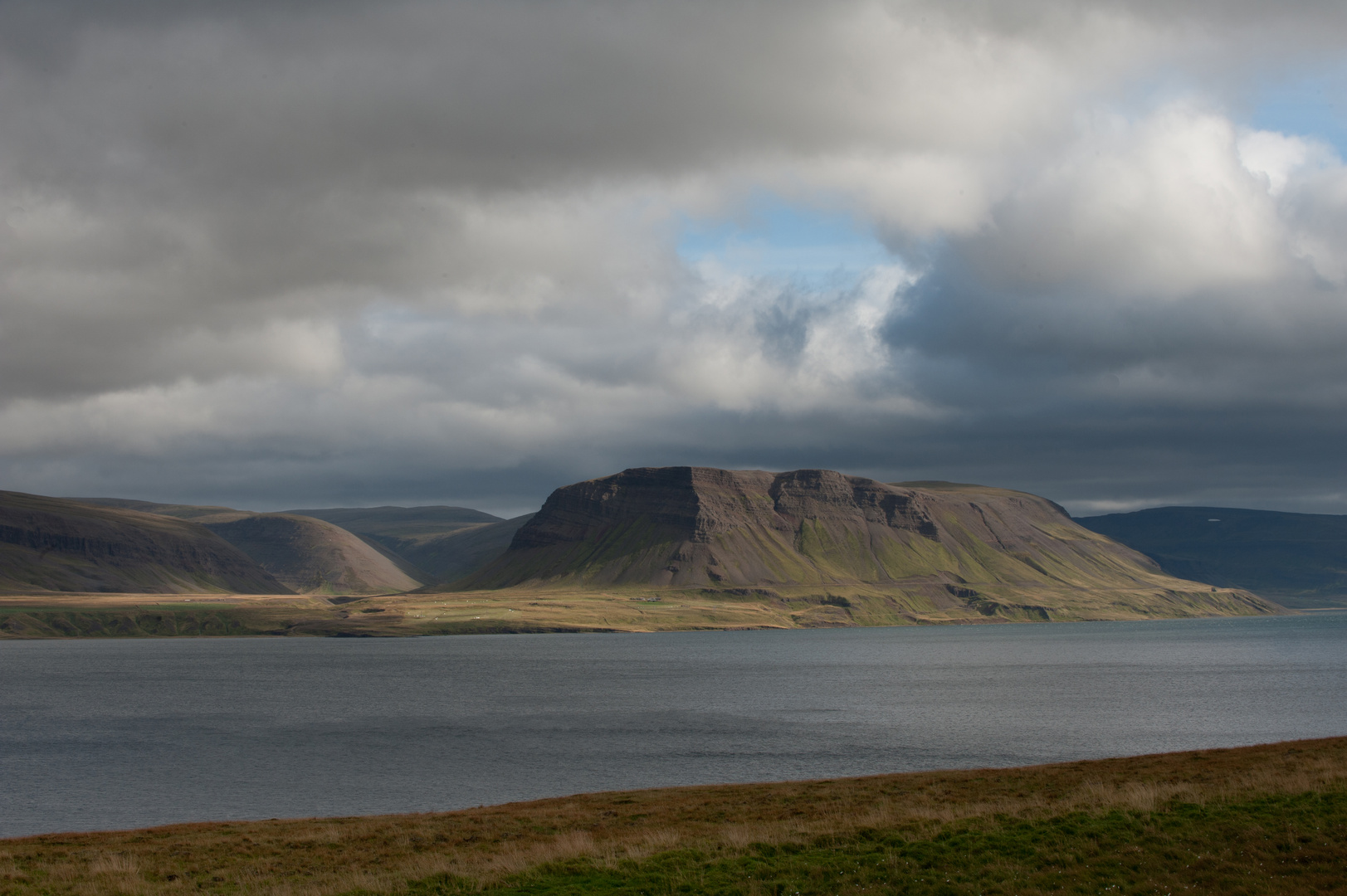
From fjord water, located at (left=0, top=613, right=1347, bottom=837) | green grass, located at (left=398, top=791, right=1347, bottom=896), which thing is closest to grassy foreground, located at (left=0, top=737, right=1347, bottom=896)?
green grass, located at (left=398, top=791, right=1347, bottom=896)

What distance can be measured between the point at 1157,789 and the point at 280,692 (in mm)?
145157

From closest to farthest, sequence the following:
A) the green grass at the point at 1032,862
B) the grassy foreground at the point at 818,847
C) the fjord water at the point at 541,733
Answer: the green grass at the point at 1032,862 → the grassy foreground at the point at 818,847 → the fjord water at the point at 541,733

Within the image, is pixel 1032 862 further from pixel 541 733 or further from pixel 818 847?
pixel 541 733

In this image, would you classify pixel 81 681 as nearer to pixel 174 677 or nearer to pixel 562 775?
pixel 174 677

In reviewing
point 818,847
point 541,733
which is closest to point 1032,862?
point 818,847

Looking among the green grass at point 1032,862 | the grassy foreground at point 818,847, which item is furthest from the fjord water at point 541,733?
the green grass at point 1032,862

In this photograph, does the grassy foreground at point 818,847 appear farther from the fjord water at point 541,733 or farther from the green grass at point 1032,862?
the fjord water at point 541,733

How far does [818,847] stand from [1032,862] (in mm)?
→ 6510

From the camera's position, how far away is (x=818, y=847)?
105 ft

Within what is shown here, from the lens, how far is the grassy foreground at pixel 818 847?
27531 millimetres

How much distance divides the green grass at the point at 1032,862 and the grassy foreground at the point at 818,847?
0.07 meters

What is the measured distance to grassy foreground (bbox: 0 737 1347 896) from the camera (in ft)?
90.3

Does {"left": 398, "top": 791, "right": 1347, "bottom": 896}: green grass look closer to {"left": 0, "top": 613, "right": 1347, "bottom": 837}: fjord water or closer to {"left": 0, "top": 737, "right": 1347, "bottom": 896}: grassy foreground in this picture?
{"left": 0, "top": 737, "right": 1347, "bottom": 896}: grassy foreground

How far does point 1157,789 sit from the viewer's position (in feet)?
128
